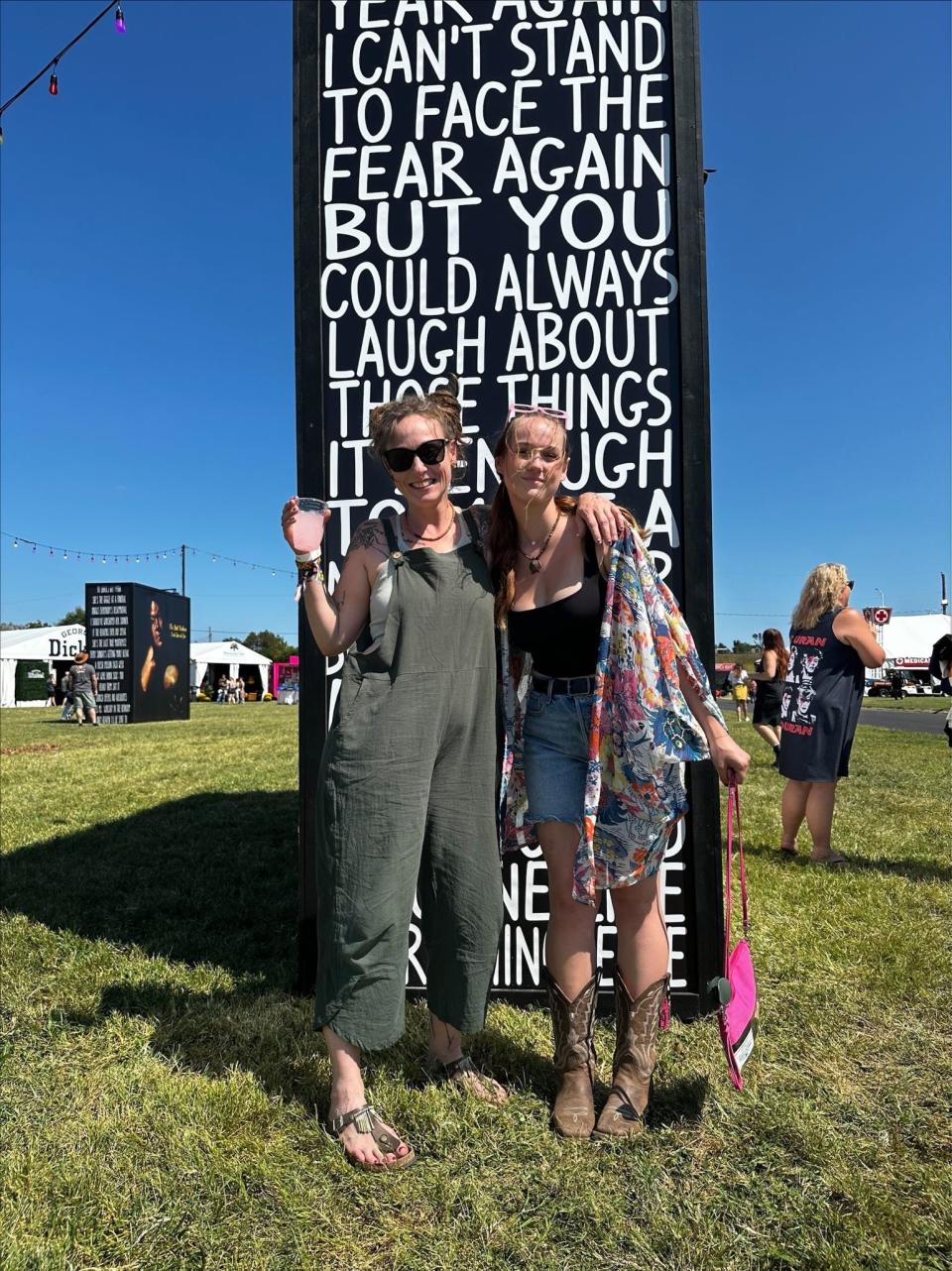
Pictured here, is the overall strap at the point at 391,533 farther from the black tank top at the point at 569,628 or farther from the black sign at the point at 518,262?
the black sign at the point at 518,262

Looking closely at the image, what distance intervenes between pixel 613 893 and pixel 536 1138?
0.66m

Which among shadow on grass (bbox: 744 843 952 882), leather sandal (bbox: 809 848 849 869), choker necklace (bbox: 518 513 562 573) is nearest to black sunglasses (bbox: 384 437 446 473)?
choker necklace (bbox: 518 513 562 573)

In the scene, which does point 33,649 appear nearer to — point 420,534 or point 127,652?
point 127,652

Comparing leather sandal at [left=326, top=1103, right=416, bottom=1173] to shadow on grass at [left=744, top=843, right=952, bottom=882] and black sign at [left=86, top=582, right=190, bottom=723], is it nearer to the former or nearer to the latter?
shadow on grass at [left=744, top=843, right=952, bottom=882]

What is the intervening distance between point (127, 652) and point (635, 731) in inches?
888

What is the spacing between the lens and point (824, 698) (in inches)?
225

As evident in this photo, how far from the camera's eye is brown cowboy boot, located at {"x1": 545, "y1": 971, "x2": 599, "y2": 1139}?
244 cm

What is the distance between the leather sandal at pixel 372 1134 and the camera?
7.34ft

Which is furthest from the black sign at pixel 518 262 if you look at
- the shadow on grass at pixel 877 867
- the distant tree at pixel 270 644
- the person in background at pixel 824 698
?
the distant tree at pixel 270 644

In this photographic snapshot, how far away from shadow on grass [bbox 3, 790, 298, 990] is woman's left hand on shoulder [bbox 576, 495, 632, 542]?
2273 millimetres

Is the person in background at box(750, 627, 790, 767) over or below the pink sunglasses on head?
below

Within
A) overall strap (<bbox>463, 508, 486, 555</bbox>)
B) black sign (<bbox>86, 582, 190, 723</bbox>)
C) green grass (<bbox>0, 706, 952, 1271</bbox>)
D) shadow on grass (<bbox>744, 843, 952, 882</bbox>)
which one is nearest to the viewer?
green grass (<bbox>0, 706, 952, 1271</bbox>)

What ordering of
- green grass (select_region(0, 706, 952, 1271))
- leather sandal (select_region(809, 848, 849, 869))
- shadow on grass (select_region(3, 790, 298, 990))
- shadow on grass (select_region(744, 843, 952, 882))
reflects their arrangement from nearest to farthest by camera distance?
green grass (select_region(0, 706, 952, 1271)) < shadow on grass (select_region(3, 790, 298, 990)) < shadow on grass (select_region(744, 843, 952, 882)) < leather sandal (select_region(809, 848, 849, 869))

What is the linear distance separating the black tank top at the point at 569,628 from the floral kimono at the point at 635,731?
1.6 inches
